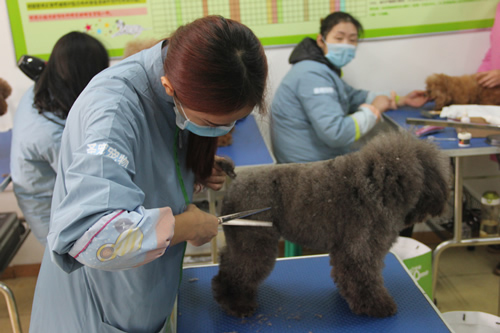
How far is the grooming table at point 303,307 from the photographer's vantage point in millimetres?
1312

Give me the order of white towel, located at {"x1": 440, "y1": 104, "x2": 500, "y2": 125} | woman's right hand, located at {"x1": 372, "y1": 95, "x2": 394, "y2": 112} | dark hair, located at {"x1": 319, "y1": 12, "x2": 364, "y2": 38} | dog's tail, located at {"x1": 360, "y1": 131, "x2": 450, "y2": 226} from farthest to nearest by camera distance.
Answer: woman's right hand, located at {"x1": 372, "y1": 95, "x2": 394, "y2": 112} → dark hair, located at {"x1": 319, "y1": 12, "x2": 364, "y2": 38} → white towel, located at {"x1": 440, "y1": 104, "x2": 500, "y2": 125} → dog's tail, located at {"x1": 360, "y1": 131, "x2": 450, "y2": 226}

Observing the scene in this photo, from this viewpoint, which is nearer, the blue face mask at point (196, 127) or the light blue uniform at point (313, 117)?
the blue face mask at point (196, 127)

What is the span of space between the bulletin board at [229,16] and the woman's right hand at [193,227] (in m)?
2.07

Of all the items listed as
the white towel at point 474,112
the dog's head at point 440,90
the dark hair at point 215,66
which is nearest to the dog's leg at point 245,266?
the dark hair at point 215,66

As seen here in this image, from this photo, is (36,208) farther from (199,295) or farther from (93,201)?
(93,201)

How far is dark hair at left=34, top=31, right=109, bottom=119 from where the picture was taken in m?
1.85

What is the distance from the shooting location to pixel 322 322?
52.5 inches

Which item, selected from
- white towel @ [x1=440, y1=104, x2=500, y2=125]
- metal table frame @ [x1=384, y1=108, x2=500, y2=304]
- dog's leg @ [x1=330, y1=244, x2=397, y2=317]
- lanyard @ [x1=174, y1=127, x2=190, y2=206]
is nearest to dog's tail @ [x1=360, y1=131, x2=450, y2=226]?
dog's leg @ [x1=330, y1=244, x2=397, y2=317]

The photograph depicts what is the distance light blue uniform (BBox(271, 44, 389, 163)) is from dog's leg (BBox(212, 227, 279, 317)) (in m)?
1.21

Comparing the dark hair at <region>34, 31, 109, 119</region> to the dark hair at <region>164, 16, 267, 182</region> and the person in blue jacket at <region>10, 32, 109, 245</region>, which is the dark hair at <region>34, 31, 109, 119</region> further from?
the dark hair at <region>164, 16, 267, 182</region>

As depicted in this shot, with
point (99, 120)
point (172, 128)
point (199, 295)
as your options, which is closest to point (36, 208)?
point (199, 295)

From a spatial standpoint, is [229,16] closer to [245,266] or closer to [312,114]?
[312,114]

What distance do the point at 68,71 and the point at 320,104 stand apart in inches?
50.1

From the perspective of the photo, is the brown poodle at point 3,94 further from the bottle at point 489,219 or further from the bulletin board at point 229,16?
the bottle at point 489,219
